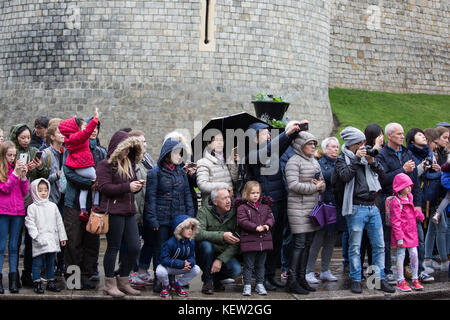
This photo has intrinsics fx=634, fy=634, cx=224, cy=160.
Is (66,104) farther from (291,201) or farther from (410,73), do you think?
(410,73)

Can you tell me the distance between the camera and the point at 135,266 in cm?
Result: 748

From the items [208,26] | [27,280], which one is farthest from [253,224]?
[208,26]

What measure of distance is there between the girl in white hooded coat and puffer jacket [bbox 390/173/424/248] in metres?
3.68

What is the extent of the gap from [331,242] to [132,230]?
2.51m

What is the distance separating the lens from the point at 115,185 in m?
6.42

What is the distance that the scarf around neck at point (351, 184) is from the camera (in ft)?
23.0

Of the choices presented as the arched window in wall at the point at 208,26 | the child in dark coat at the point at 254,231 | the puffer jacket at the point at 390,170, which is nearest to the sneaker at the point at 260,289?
A: the child in dark coat at the point at 254,231

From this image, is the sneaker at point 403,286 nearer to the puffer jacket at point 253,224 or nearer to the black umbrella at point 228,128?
the puffer jacket at point 253,224

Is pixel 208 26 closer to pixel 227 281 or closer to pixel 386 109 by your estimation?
pixel 386 109

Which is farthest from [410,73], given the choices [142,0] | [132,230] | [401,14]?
[132,230]

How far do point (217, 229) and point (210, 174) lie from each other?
682 mm

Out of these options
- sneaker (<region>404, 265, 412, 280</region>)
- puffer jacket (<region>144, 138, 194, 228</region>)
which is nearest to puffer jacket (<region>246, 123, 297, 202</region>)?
puffer jacket (<region>144, 138, 194, 228</region>)

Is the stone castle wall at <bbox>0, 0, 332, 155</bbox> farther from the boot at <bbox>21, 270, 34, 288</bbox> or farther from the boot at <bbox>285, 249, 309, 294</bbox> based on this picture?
the boot at <bbox>285, 249, 309, 294</bbox>

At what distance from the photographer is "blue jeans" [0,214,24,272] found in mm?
6586
